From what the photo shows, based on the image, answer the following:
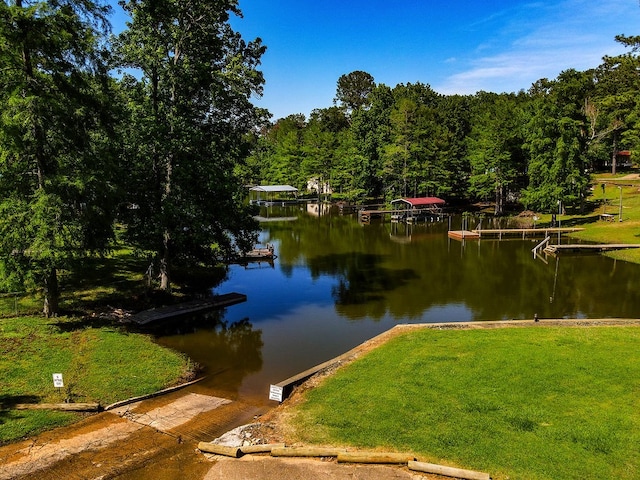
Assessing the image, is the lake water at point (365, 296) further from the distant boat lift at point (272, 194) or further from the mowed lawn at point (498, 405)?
the distant boat lift at point (272, 194)

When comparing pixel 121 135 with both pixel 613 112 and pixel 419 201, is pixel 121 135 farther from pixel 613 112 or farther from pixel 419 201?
→ pixel 613 112

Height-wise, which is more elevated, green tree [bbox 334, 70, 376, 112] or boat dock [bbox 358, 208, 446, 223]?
green tree [bbox 334, 70, 376, 112]

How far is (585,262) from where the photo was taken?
125 ft

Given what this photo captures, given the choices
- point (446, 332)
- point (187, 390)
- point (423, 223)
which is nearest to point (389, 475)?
point (187, 390)

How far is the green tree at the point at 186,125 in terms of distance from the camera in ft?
76.2

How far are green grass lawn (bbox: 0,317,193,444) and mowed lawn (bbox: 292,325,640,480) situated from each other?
20.7 feet

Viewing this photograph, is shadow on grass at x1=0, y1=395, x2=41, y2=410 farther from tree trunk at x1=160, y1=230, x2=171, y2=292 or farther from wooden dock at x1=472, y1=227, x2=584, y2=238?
wooden dock at x1=472, y1=227, x2=584, y2=238

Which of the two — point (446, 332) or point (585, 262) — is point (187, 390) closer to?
point (446, 332)

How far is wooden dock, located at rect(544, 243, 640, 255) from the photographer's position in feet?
131

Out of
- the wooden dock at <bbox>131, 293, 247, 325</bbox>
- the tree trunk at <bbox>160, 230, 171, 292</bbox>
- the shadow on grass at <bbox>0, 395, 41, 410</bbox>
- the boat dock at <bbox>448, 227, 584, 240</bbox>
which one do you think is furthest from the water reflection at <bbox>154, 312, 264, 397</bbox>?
the boat dock at <bbox>448, 227, 584, 240</bbox>

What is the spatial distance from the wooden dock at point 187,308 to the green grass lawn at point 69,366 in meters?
2.20

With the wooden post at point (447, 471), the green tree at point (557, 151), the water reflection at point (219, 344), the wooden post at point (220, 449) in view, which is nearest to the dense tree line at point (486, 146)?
the green tree at point (557, 151)

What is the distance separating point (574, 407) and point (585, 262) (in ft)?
97.8

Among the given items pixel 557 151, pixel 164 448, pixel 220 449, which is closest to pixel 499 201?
pixel 557 151
